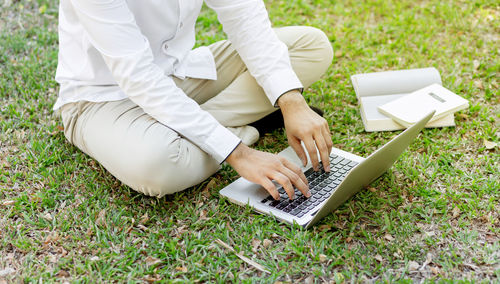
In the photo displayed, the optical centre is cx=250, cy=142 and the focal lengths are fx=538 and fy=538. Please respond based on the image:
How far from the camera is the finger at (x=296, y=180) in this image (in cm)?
195

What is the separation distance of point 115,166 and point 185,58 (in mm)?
596

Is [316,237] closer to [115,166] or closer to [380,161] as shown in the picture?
[380,161]

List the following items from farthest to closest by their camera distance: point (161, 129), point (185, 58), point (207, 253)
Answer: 1. point (185, 58)
2. point (161, 129)
3. point (207, 253)

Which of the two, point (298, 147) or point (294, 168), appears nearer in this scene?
point (294, 168)

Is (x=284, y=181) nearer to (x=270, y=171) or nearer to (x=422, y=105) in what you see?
(x=270, y=171)

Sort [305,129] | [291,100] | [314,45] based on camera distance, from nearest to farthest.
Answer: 1. [305,129]
2. [291,100]
3. [314,45]

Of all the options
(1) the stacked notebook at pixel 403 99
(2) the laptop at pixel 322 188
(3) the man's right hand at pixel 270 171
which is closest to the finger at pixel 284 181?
(3) the man's right hand at pixel 270 171

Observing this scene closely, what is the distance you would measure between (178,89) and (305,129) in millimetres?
529

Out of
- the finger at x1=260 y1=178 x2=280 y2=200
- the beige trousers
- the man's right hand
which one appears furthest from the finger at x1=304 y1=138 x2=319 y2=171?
the beige trousers

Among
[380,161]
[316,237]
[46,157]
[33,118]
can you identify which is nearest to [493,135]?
[380,161]

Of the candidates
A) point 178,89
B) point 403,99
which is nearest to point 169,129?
point 178,89

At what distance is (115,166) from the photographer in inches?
83.4

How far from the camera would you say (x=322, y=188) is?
6.86 ft

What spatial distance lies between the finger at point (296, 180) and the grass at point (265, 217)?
15 cm
